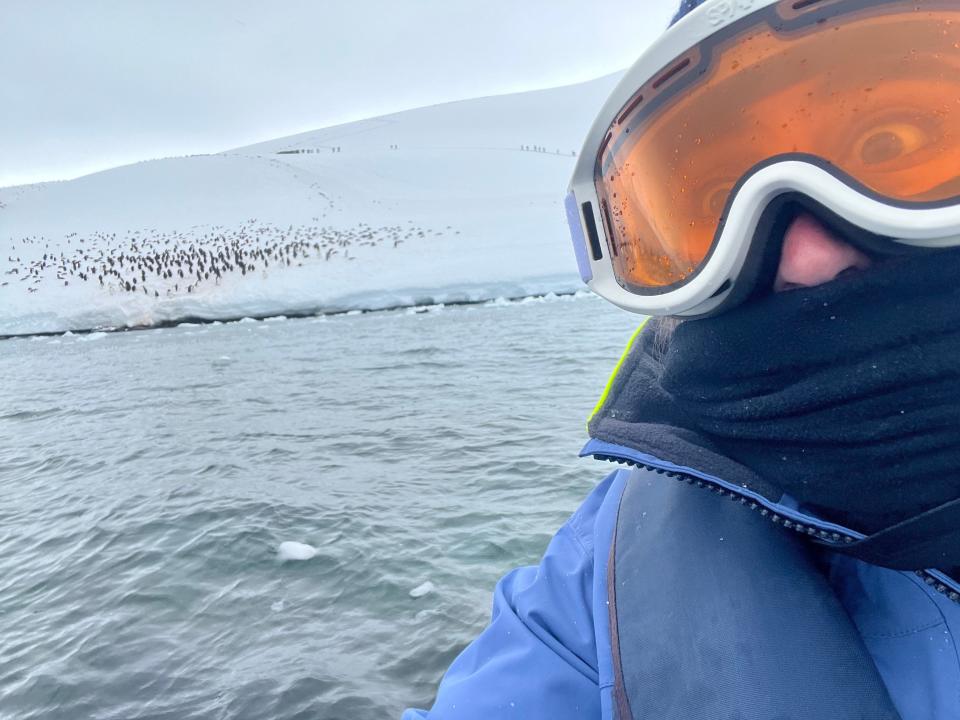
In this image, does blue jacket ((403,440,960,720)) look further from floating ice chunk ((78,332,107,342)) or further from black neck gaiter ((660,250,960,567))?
floating ice chunk ((78,332,107,342))

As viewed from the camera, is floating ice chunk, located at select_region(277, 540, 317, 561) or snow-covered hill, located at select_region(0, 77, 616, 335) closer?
floating ice chunk, located at select_region(277, 540, 317, 561)

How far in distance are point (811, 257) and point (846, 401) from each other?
0.73ft

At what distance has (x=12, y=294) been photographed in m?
20.2

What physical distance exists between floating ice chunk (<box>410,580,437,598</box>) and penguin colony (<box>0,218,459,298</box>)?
58.8 ft

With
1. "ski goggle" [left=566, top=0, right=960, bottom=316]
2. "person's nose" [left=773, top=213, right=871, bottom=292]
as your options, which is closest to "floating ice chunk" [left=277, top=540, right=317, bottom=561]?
"ski goggle" [left=566, top=0, right=960, bottom=316]

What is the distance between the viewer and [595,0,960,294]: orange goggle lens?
87 centimetres

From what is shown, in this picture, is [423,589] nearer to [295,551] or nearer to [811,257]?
[295,551]

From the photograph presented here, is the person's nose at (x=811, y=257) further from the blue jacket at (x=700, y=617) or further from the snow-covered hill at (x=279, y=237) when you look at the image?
the snow-covered hill at (x=279, y=237)

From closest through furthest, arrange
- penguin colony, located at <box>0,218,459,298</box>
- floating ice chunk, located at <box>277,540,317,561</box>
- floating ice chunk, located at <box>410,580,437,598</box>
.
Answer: floating ice chunk, located at <box>410,580,437,598</box> → floating ice chunk, located at <box>277,540,317,561</box> → penguin colony, located at <box>0,218,459,298</box>

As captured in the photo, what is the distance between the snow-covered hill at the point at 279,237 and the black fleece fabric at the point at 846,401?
17529 mm

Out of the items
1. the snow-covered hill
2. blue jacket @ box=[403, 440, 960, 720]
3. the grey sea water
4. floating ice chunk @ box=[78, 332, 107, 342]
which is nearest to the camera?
blue jacket @ box=[403, 440, 960, 720]

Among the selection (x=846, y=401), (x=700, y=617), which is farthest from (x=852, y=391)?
(x=700, y=617)

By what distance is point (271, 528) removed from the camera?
4180mm

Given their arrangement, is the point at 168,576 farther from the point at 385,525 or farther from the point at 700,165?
the point at 700,165
